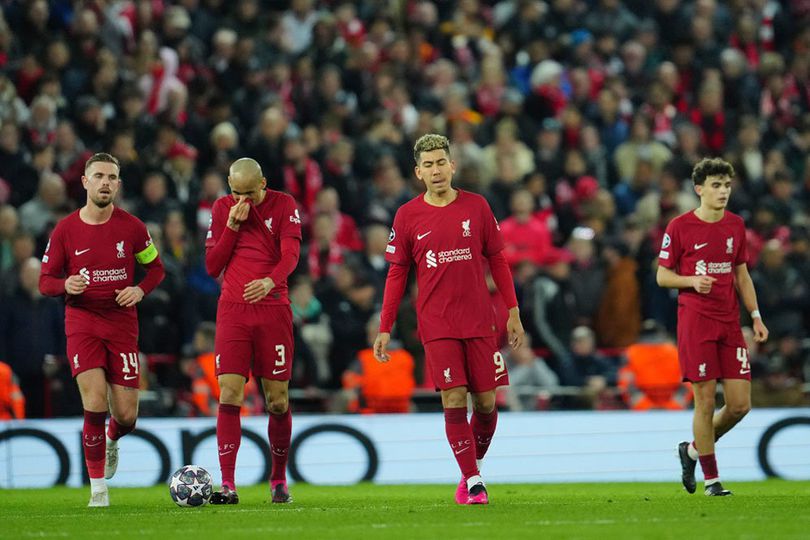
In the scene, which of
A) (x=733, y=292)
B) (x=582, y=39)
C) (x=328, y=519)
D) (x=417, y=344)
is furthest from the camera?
(x=582, y=39)

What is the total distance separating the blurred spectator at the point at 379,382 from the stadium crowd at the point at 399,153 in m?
0.04

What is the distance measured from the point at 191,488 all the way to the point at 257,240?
1.88 metres

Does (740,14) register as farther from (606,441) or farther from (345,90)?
(606,441)

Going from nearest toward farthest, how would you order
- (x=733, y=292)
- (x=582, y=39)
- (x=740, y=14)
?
1. (x=733, y=292)
2. (x=582, y=39)
3. (x=740, y=14)

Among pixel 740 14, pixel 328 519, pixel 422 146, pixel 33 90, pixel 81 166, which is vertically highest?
pixel 740 14

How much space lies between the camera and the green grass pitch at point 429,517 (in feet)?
27.7

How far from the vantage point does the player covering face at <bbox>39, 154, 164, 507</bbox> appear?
10.8 metres

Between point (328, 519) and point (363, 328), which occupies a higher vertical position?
point (363, 328)

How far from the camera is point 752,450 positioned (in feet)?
49.9

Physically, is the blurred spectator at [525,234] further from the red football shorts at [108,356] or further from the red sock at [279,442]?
the red football shorts at [108,356]

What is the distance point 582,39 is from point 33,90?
876 centimetres

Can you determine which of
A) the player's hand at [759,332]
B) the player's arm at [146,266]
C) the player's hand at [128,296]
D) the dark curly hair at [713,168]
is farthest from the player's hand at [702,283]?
the player's hand at [128,296]

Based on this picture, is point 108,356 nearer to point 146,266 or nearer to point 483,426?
point 146,266

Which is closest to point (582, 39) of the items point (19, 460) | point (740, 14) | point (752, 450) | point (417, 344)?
point (740, 14)
